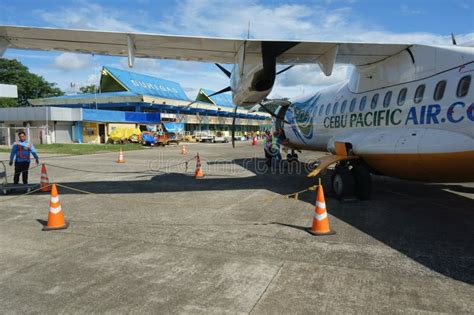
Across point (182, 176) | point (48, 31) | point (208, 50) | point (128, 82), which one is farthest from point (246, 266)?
point (128, 82)

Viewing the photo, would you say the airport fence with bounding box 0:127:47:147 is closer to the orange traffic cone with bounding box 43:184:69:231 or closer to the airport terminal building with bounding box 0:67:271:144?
the airport terminal building with bounding box 0:67:271:144

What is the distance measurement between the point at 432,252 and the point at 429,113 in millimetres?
3201

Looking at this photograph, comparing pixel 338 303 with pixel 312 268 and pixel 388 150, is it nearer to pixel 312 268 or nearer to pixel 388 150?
pixel 312 268

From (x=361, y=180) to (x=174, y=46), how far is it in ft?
18.6

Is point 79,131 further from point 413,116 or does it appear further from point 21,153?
point 413,116

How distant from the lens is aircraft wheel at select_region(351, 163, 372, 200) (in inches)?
364

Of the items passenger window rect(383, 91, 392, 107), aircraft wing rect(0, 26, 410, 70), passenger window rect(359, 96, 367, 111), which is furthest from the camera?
passenger window rect(359, 96, 367, 111)

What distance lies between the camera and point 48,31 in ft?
25.9

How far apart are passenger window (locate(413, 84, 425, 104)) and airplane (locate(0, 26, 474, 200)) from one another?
2cm

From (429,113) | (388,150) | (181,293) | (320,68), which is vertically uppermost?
(320,68)

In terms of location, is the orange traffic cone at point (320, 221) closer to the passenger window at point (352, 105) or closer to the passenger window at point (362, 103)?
the passenger window at point (362, 103)

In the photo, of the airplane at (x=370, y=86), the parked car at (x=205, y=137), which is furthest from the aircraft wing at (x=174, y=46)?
the parked car at (x=205, y=137)

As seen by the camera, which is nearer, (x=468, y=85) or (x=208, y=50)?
(x=468, y=85)

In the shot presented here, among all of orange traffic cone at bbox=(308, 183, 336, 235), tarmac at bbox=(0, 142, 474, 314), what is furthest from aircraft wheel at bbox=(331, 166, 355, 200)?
orange traffic cone at bbox=(308, 183, 336, 235)
